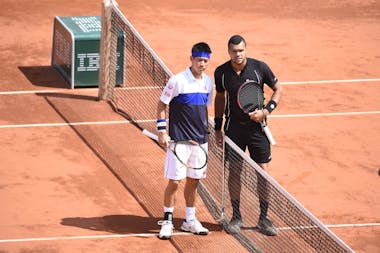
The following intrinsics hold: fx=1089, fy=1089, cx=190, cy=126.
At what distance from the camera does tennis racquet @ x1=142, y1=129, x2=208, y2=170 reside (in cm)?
1252

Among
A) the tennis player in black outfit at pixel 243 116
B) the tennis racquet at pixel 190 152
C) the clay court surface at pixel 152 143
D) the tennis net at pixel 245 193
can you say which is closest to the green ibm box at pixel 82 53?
the clay court surface at pixel 152 143

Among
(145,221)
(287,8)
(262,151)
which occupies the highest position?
(287,8)

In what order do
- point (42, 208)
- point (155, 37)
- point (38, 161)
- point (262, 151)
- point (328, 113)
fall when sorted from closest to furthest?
point (262, 151)
point (42, 208)
point (38, 161)
point (328, 113)
point (155, 37)

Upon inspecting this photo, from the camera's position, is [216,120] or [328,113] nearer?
[216,120]

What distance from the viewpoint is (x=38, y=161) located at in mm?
15016

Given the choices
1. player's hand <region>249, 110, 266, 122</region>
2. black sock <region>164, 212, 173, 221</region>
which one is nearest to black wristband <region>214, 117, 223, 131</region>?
player's hand <region>249, 110, 266, 122</region>

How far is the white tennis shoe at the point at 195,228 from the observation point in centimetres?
1288

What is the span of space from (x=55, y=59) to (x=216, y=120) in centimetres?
701

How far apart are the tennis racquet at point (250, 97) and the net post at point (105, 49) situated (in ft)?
17.0

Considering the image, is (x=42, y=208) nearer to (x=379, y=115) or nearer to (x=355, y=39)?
(x=379, y=115)

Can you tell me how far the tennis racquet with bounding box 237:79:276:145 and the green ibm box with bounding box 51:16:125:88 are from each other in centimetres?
539

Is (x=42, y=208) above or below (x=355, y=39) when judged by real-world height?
below

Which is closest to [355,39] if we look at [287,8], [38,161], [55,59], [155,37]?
[287,8]

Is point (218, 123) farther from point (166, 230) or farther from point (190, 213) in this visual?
point (166, 230)
